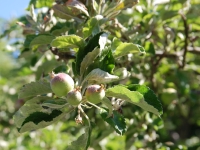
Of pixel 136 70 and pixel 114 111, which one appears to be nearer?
pixel 114 111

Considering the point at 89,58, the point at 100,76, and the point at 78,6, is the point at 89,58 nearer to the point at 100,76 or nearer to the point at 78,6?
the point at 100,76

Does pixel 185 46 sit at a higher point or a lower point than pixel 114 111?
lower

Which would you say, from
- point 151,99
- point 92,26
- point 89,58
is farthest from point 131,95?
point 92,26

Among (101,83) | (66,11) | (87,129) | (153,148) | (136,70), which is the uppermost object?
(66,11)

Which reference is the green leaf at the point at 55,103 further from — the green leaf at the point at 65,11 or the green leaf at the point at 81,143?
the green leaf at the point at 65,11

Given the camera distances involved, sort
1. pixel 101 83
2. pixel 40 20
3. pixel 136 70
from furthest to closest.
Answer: pixel 136 70 < pixel 40 20 < pixel 101 83

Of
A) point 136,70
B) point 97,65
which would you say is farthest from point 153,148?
point 97,65

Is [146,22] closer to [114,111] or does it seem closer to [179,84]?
[179,84]

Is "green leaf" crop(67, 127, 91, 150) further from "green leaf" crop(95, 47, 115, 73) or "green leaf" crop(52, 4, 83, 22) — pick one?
"green leaf" crop(52, 4, 83, 22)
